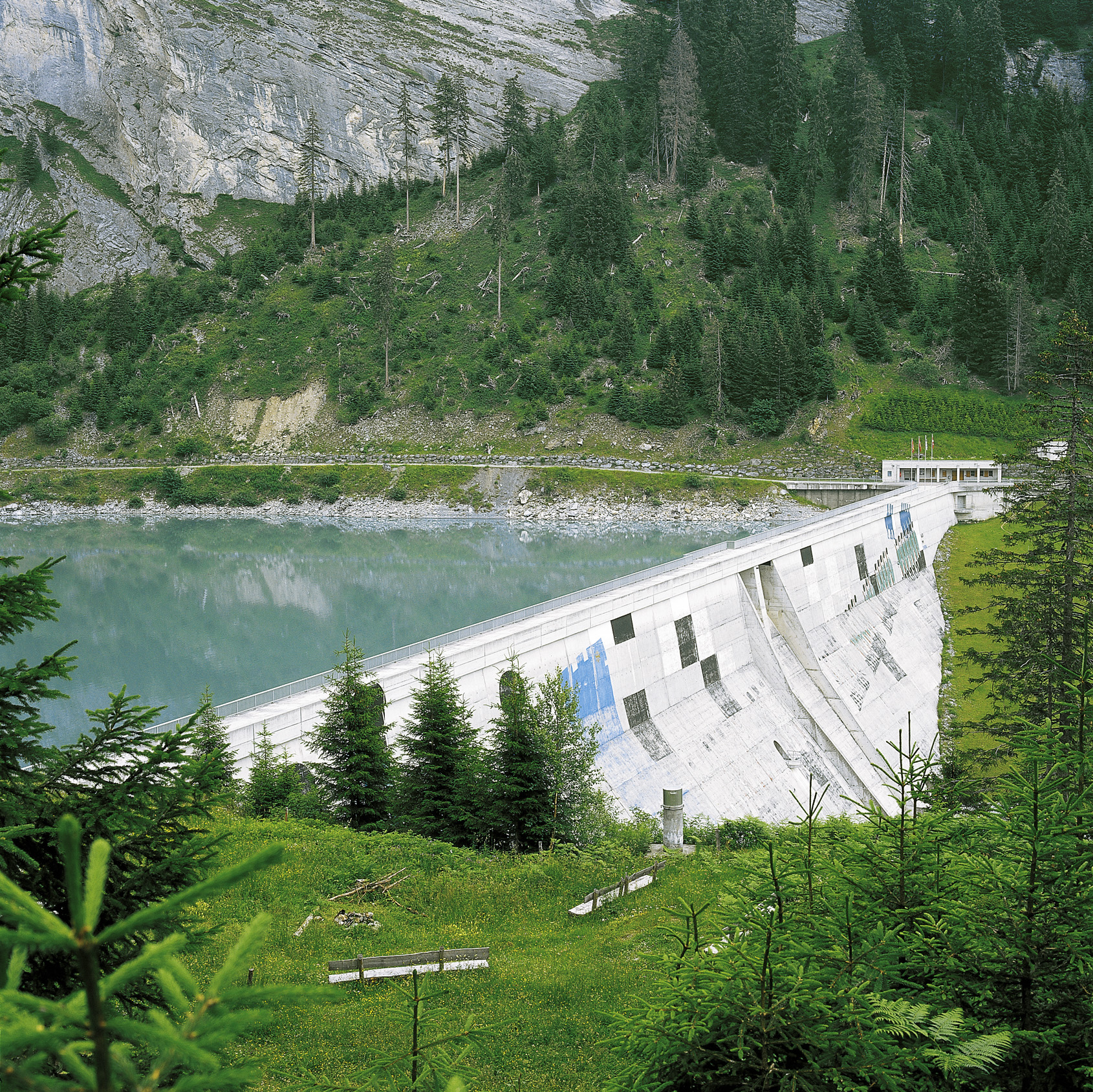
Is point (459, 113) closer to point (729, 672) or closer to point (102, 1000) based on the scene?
point (729, 672)

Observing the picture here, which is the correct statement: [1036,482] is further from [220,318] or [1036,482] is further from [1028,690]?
[220,318]

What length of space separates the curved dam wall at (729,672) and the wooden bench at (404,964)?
837cm

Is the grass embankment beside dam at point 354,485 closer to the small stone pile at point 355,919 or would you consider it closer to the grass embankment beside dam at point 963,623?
the grass embankment beside dam at point 963,623

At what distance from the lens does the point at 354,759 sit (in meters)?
16.5

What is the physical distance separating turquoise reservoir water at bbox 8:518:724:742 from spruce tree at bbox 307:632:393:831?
14136mm

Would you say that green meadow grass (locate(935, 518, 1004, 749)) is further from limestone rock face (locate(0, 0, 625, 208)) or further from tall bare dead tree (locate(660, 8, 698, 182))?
limestone rock face (locate(0, 0, 625, 208))

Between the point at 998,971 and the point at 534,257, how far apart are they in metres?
116

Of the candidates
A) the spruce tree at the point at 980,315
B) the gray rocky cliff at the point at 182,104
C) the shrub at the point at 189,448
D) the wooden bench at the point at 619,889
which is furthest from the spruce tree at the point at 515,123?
the wooden bench at the point at 619,889

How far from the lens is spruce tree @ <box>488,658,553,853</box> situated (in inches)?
653

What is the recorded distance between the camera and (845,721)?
35281 mm

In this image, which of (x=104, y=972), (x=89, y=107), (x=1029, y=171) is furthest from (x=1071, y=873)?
(x=89, y=107)

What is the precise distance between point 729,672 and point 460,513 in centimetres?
5719

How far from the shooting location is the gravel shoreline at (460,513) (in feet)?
267

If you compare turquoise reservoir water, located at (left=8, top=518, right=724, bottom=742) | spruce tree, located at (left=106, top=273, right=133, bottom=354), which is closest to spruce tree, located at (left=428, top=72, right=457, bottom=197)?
spruce tree, located at (left=106, top=273, right=133, bottom=354)
